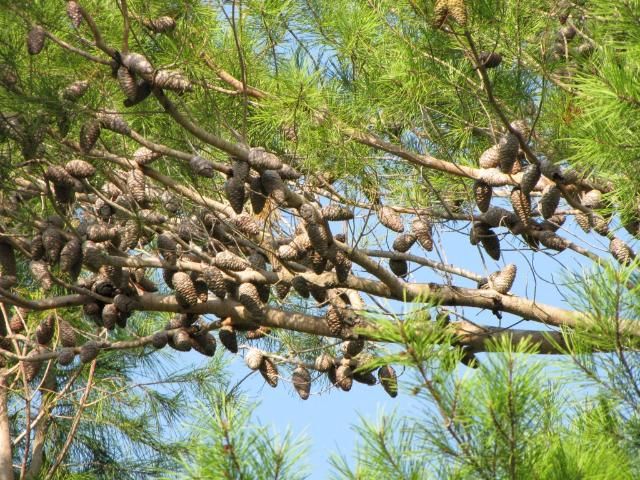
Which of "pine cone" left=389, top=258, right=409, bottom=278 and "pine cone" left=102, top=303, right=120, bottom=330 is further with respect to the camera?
"pine cone" left=389, top=258, right=409, bottom=278

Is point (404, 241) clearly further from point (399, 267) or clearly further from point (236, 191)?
point (236, 191)

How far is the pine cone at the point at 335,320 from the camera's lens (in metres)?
2.91

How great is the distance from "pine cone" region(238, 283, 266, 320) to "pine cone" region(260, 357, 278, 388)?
506mm

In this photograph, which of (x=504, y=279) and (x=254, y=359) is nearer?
(x=504, y=279)

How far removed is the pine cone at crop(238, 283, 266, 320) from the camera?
2828 mm

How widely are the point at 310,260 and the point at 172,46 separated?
2.24ft

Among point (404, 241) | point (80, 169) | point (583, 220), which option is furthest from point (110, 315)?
point (583, 220)

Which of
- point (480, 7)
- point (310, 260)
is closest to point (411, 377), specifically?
point (310, 260)

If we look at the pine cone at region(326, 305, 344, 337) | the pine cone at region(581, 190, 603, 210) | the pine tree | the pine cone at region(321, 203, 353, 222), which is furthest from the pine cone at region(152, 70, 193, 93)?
the pine cone at region(581, 190, 603, 210)

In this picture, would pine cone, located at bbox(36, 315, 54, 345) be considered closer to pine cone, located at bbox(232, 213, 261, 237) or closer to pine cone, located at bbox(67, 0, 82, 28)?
pine cone, located at bbox(232, 213, 261, 237)

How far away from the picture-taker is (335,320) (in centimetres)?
291

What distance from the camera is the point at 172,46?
3006 millimetres

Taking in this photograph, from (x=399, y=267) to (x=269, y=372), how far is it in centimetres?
55

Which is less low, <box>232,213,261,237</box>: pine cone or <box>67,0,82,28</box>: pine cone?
<box>67,0,82,28</box>: pine cone
